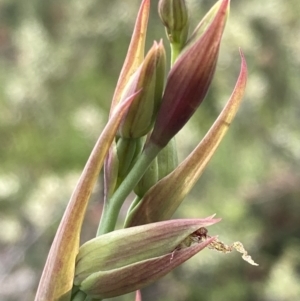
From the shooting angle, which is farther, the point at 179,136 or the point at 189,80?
the point at 179,136

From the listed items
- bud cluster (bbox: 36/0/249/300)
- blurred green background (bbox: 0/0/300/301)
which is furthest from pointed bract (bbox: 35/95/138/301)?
blurred green background (bbox: 0/0/300/301)

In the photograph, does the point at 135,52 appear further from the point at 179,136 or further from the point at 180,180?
the point at 179,136

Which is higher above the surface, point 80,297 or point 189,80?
point 189,80

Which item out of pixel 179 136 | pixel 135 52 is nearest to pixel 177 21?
pixel 135 52

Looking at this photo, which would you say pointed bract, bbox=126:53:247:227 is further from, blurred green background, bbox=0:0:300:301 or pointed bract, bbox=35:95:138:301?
blurred green background, bbox=0:0:300:301

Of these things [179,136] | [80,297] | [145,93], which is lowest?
[179,136]

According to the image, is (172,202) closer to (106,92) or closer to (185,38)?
(185,38)
